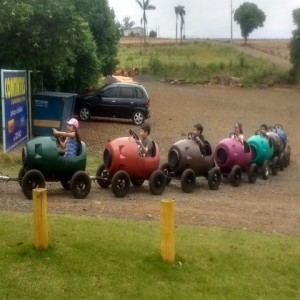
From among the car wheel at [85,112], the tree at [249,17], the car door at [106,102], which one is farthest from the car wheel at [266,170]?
the tree at [249,17]

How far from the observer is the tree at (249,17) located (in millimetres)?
85625

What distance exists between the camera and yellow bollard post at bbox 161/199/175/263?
7930 millimetres

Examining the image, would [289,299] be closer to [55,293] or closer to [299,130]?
[55,293]

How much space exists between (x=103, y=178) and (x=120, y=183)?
0.55 m

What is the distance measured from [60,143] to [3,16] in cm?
1033

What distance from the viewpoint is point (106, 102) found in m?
30.5

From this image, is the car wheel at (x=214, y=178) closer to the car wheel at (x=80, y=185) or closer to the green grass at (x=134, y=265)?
the car wheel at (x=80, y=185)

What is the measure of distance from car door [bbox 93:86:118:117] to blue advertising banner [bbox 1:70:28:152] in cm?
906

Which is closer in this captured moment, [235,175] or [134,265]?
[134,265]

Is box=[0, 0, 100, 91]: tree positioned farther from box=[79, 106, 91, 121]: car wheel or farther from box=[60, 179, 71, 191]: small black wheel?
box=[60, 179, 71, 191]: small black wheel

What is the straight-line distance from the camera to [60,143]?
501 inches

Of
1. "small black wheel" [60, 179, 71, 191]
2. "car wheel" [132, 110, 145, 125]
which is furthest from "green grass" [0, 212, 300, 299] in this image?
"car wheel" [132, 110, 145, 125]

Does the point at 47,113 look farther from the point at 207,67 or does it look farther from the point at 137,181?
the point at 207,67

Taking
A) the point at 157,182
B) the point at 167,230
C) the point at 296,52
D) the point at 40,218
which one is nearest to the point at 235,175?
the point at 157,182
